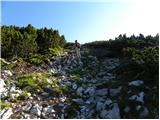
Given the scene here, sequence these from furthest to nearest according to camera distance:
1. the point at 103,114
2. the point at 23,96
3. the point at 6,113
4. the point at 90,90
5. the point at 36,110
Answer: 1. the point at 90,90
2. the point at 23,96
3. the point at 103,114
4. the point at 36,110
5. the point at 6,113

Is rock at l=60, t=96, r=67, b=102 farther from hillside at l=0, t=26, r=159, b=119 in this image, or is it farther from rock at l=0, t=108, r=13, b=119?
rock at l=0, t=108, r=13, b=119

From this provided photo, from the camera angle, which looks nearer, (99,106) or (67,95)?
(99,106)

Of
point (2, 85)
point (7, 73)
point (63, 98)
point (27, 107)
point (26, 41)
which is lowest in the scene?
point (27, 107)

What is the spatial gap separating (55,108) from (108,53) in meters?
11.3

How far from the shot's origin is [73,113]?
12.3 meters

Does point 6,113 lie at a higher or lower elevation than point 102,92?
lower

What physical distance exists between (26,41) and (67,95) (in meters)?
7.01

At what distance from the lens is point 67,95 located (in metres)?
14.1

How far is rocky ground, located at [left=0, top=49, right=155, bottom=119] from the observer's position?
12.1 metres

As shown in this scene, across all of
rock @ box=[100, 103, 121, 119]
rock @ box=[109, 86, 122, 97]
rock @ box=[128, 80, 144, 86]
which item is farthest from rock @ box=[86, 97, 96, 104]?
rock @ box=[128, 80, 144, 86]

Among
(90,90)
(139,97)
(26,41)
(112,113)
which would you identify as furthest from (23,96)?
(26,41)

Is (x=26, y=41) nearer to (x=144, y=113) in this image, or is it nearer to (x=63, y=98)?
(x=63, y=98)

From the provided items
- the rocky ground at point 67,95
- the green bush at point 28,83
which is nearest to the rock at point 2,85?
the rocky ground at point 67,95

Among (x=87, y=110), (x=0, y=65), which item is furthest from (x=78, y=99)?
(x=0, y=65)
